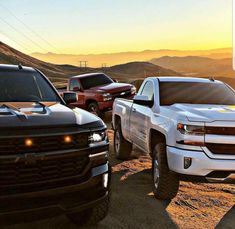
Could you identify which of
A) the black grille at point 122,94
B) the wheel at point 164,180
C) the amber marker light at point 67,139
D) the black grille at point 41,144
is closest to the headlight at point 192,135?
the wheel at point 164,180

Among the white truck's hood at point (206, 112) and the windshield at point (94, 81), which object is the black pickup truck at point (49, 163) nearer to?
the white truck's hood at point (206, 112)

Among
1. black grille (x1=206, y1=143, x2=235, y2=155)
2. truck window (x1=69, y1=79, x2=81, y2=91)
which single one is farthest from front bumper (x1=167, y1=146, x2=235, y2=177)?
truck window (x1=69, y1=79, x2=81, y2=91)

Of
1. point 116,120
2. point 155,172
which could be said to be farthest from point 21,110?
point 116,120

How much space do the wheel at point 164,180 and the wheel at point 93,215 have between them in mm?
1406

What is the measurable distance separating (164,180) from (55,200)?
2.40 meters

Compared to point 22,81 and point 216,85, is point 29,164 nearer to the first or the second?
point 22,81

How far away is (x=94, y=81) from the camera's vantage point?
57.5 ft

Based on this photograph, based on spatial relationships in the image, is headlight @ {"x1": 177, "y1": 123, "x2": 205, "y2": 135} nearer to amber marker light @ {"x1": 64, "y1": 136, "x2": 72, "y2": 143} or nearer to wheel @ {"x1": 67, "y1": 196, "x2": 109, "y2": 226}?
wheel @ {"x1": 67, "y1": 196, "x2": 109, "y2": 226}

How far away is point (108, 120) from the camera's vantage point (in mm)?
17562

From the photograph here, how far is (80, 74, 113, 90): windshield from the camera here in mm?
17281

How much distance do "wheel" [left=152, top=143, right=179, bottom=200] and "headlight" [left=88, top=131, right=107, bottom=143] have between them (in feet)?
5.57

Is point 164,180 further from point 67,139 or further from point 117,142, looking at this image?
point 117,142

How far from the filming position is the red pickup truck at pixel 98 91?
646 inches

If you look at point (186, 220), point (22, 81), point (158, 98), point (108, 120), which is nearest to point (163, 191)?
point (186, 220)
